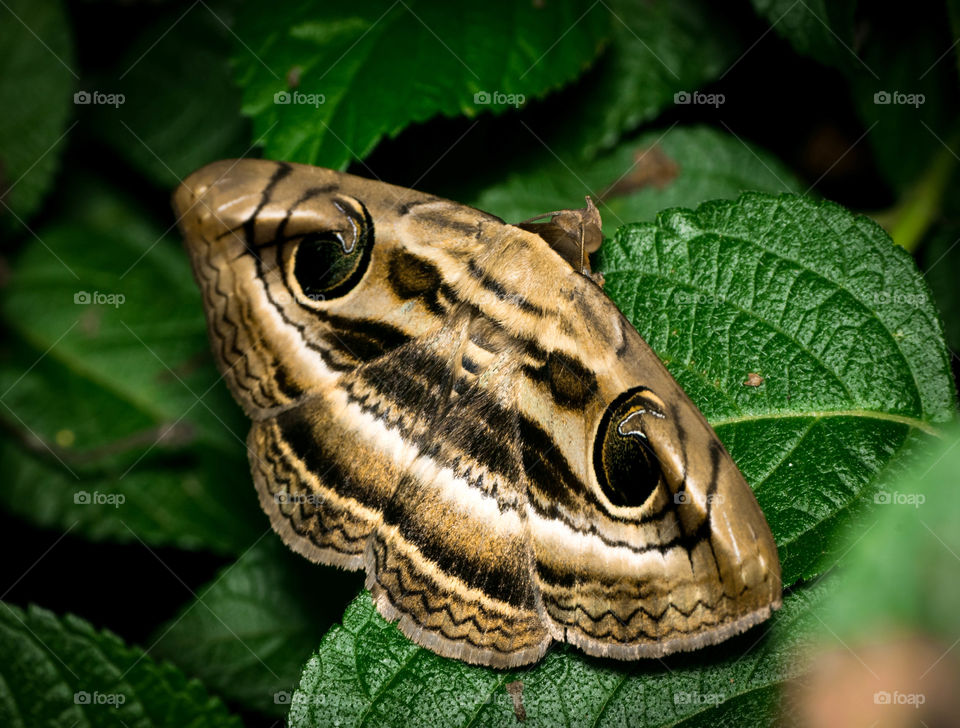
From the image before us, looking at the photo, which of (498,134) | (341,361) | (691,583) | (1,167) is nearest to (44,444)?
(1,167)

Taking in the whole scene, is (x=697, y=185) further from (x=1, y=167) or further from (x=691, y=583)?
(x=1, y=167)

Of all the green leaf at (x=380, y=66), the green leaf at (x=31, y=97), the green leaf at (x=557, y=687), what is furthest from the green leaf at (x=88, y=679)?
the green leaf at (x=31, y=97)

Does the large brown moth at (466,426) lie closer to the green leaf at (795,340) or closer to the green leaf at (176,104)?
the green leaf at (795,340)

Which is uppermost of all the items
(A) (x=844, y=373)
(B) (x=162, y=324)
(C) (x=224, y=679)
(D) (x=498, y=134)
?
(D) (x=498, y=134)

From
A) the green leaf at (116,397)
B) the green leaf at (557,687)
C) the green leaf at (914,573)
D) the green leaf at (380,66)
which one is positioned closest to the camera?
the green leaf at (914,573)

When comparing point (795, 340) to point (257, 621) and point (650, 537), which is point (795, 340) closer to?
point (650, 537)

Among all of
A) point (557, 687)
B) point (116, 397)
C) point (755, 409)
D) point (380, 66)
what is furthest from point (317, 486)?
point (116, 397)
